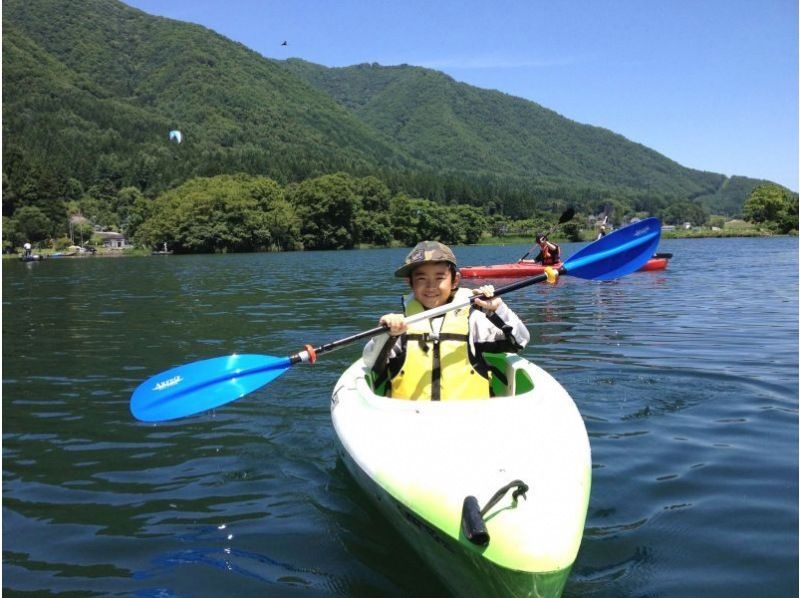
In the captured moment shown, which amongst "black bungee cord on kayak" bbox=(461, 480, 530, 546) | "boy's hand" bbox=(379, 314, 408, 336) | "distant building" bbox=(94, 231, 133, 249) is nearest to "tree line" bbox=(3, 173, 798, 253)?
"distant building" bbox=(94, 231, 133, 249)

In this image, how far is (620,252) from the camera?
673cm

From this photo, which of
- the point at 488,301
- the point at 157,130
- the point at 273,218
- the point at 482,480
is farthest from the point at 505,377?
the point at 157,130

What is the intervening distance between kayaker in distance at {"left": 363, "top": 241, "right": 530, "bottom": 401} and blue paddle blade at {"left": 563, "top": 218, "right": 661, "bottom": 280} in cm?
191

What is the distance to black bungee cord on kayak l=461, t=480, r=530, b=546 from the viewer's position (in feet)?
9.35

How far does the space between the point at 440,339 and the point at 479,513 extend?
1.98m

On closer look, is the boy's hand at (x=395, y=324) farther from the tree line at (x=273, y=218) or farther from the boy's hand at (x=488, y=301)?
the tree line at (x=273, y=218)

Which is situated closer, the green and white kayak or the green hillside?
the green and white kayak

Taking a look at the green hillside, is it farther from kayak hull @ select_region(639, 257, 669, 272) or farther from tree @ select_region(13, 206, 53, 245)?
kayak hull @ select_region(639, 257, 669, 272)

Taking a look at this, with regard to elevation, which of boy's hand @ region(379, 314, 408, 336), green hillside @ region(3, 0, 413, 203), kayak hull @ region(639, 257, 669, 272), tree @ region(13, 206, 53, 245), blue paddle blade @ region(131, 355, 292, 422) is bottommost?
blue paddle blade @ region(131, 355, 292, 422)

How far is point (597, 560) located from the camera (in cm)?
374

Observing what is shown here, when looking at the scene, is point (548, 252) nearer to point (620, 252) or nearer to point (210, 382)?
point (620, 252)

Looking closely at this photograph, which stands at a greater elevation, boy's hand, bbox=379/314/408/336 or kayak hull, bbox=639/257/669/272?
boy's hand, bbox=379/314/408/336

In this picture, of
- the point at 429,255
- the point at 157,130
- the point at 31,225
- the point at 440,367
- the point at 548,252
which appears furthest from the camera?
the point at 157,130

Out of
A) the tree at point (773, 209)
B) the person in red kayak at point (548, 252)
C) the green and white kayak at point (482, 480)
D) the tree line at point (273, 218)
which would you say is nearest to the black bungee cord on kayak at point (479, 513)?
the green and white kayak at point (482, 480)
